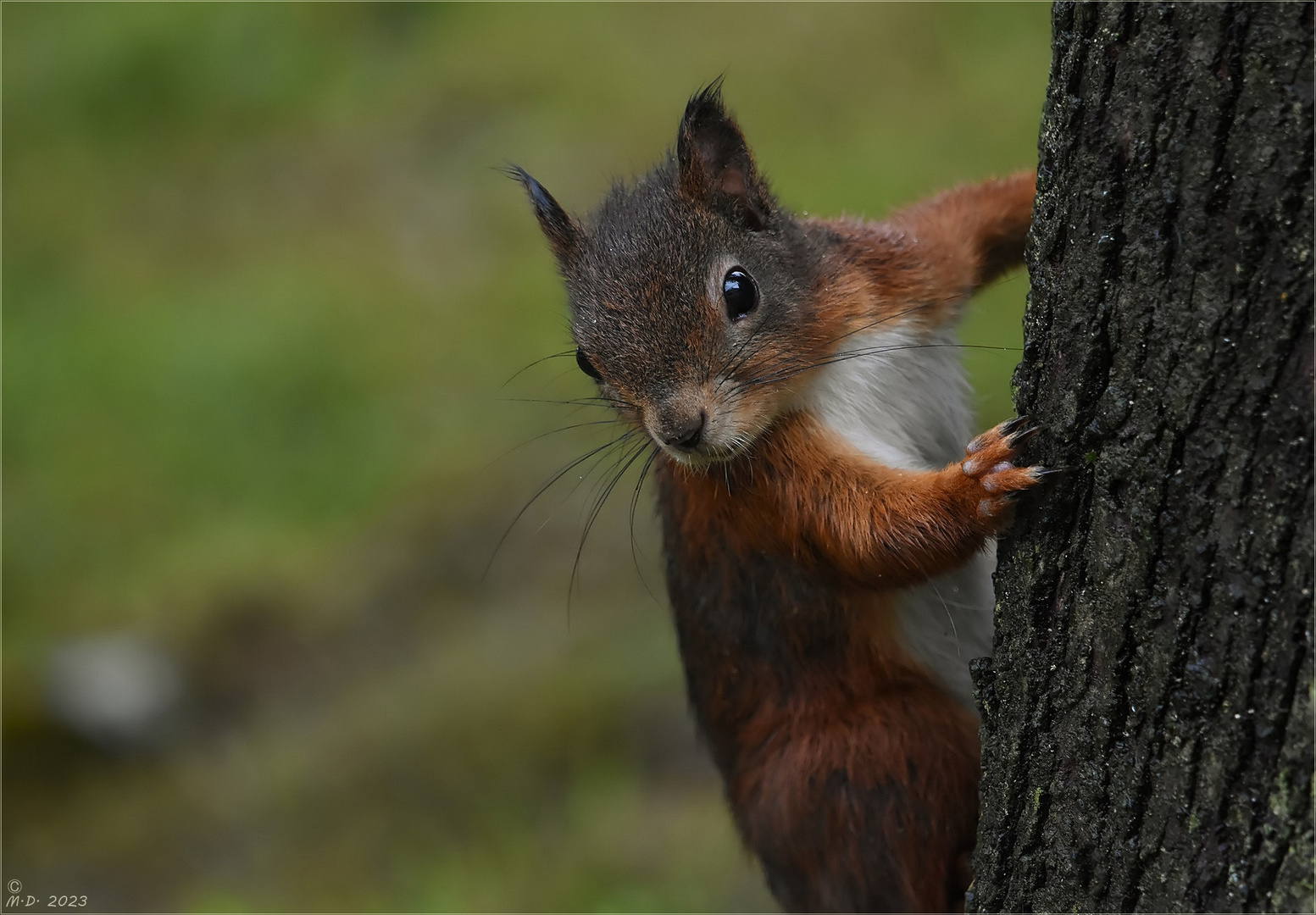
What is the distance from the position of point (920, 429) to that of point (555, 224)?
99 centimetres

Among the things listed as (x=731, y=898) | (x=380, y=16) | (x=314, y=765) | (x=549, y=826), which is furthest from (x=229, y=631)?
(x=380, y=16)

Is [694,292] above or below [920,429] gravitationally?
above

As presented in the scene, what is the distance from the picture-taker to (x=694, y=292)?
2.50 m

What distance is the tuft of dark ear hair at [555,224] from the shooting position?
9.16ft

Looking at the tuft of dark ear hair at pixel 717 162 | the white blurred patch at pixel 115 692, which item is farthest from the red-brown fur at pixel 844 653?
the white blurred patch at pixel 115 692

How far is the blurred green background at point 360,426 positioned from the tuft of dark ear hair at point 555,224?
1310mm

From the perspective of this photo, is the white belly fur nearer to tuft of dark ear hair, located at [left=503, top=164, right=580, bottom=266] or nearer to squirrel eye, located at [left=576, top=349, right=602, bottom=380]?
squirrel eye, located at [left=576, top=349, right=602, bottom=380]

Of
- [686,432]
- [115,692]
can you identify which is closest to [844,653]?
[686,432]

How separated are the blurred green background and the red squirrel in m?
1.52

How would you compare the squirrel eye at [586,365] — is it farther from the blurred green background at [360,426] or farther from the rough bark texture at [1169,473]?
the blurred green background at [360,426]

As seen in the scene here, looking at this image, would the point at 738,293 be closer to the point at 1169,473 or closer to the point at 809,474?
the point at 809,474

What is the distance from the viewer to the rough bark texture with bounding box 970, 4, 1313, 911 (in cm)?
155

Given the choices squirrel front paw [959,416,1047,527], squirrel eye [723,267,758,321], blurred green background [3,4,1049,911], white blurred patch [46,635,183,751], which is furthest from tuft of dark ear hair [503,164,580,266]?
white blurred patch [46,635,183,751]

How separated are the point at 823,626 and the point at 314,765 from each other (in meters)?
3.30
